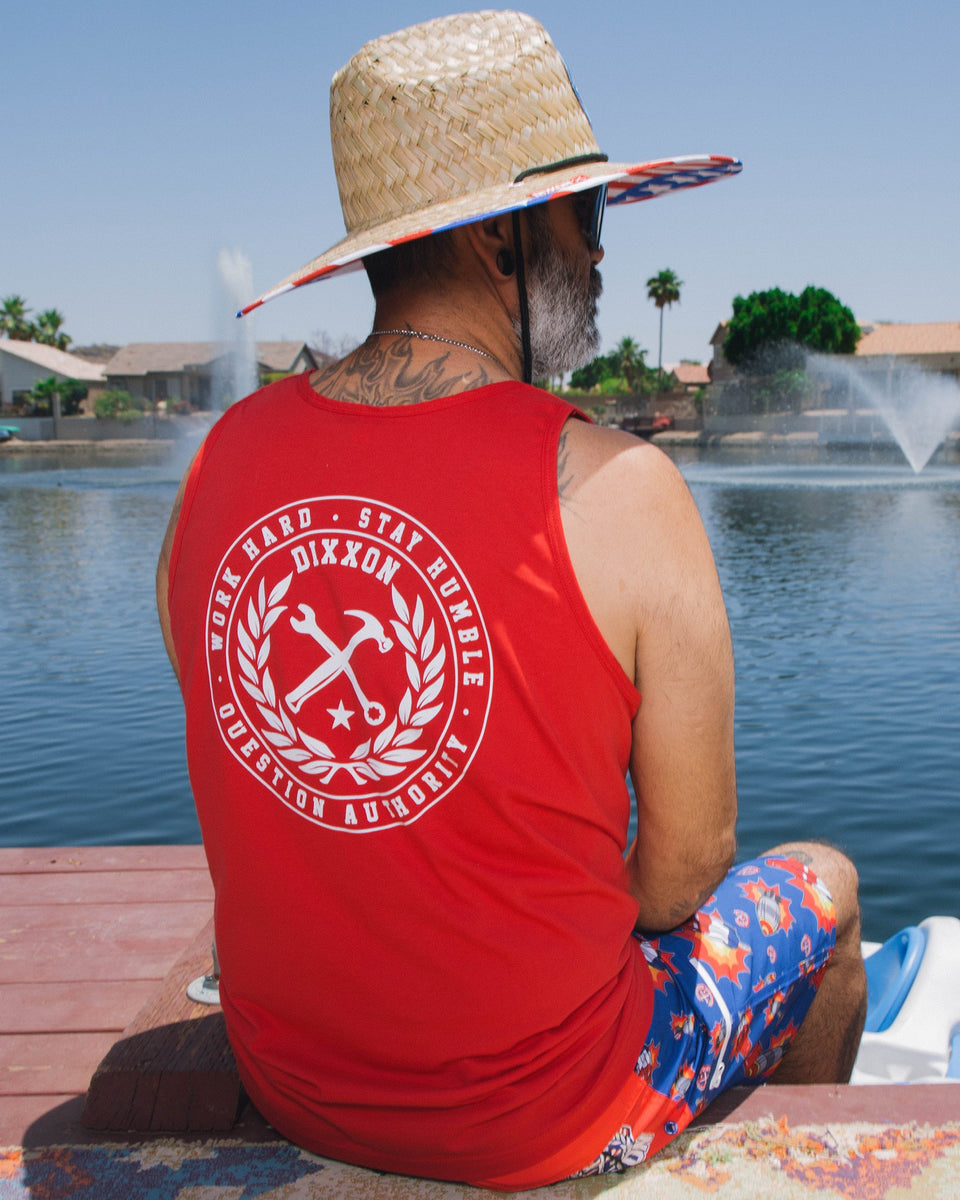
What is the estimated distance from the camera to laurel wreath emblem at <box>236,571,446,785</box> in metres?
1.40

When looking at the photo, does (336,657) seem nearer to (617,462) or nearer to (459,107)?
(617,462)

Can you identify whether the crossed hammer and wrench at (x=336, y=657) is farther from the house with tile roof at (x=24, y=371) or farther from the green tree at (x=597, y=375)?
the green tree at (x=597, y=375)

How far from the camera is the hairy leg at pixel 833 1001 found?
2.05m

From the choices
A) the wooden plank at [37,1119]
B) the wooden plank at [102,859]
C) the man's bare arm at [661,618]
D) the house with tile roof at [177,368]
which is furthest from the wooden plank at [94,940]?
the house with tile roof at [177,368]

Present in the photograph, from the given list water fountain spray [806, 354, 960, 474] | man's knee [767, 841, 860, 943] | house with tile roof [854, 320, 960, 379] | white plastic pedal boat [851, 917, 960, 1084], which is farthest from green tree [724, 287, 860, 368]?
man's knee [767, 841, 860, 943]

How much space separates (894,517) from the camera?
21.0 m

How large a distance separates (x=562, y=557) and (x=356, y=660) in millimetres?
289

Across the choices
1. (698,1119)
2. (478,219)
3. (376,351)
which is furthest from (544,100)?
(698,1119)

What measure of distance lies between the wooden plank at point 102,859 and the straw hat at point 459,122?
90.2 inches

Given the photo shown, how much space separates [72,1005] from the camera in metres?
2.60

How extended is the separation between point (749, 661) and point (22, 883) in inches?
296

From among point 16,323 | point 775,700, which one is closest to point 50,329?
point 16,323

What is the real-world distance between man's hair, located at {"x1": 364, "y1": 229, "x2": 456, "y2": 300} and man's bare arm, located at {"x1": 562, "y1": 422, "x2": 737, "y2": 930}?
1.29 ft

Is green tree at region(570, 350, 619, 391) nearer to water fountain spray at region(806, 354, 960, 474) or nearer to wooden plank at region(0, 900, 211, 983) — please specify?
water fountain spray at region(806, 354, 960, 474)
